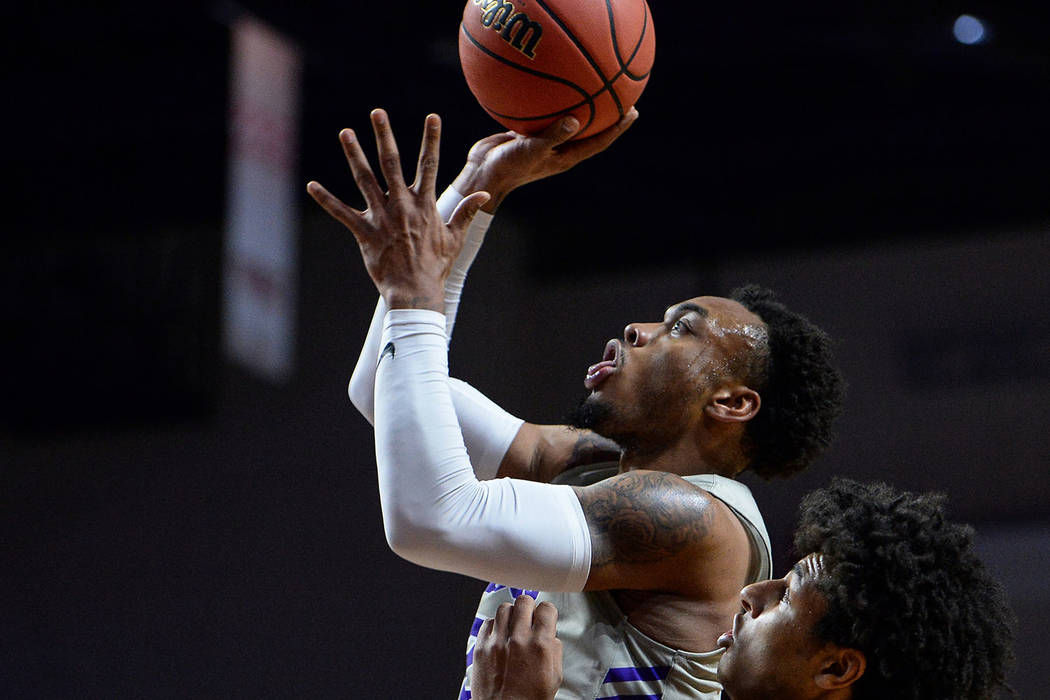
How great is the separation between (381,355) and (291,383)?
3.28 meters

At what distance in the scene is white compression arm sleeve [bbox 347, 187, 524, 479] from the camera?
6.67 feet

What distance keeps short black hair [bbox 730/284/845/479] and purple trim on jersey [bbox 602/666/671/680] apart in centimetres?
45

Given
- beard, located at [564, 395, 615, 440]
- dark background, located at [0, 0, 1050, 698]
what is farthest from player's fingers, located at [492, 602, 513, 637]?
dark background, located at [0, 0, 1050, 698]

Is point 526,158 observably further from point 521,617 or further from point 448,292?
point 521,617

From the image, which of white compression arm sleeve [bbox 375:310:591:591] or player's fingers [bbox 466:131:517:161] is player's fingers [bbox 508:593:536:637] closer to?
white compression arm sleeve [bbox 375:310:591:591]

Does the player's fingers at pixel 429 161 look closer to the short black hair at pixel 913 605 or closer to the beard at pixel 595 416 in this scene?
the beard at pixel 595 416

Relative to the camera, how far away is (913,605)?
131cm

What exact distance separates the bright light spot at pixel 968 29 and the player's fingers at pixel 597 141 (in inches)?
119

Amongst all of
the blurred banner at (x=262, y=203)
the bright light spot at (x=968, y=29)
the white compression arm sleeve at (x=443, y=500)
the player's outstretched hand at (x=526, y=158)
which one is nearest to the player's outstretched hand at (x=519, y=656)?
the white compression arm sleeve at (x=443, y=500)

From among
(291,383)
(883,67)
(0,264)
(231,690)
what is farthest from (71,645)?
(883,67)

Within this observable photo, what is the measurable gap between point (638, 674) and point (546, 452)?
1.76 ft

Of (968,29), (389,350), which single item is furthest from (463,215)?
(968,29)

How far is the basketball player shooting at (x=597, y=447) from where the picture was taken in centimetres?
156

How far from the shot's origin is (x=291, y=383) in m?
4.80
